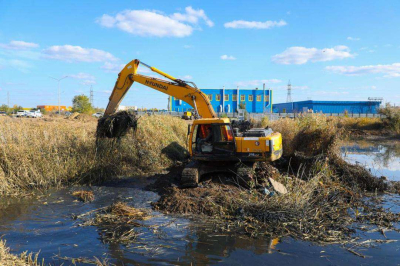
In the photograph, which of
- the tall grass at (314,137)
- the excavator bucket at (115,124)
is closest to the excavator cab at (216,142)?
the excavator bucket at (115,124)

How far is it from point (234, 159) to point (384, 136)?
25290 mm

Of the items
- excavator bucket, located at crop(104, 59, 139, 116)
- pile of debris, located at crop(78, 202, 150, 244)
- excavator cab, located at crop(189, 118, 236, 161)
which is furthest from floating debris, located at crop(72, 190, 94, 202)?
excavator bucket, located at crop(104, 59, 139, 116)

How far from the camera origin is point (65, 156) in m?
10.4

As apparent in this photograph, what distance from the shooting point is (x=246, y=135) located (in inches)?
371

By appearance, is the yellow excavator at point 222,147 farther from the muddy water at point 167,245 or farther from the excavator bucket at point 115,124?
the excavator bucket at point 115,124

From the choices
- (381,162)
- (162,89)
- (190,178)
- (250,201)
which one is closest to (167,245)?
(250,201)

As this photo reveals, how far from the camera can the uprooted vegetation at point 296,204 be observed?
255 inches

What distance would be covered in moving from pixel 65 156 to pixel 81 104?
38217 millimetres

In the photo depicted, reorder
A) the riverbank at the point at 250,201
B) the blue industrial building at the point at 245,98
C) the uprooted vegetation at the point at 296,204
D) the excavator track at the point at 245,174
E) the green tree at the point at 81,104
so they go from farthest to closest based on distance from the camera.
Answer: the blue industrial building at the point at 245,98
the green tree at the point at 81,104
the excavator track at the point at 245,174
the uprooted vegetation at the point at 296,204
the riverbank at the point at 250,201

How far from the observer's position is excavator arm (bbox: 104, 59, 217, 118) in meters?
10.4

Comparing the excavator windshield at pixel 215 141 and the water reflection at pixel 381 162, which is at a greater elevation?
the excavator windshield at pixel 215 141

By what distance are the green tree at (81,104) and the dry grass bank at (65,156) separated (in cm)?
3170

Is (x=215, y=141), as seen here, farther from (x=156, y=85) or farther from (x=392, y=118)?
(x=392, y=118)

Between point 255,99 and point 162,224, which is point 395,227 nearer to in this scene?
point 162,224
